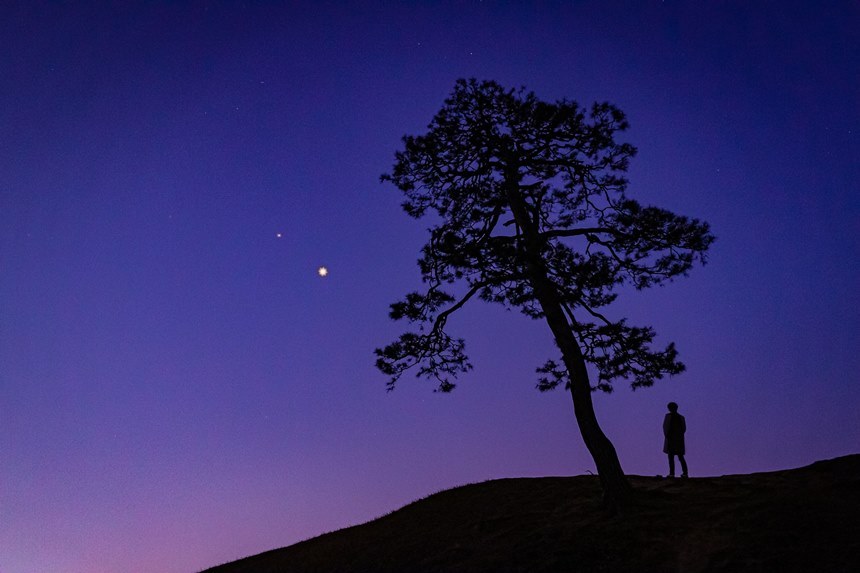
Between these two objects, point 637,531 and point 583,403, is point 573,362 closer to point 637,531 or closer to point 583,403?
point 583,403

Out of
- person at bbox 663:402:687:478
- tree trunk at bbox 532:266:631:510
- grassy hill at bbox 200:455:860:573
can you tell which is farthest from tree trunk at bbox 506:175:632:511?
person at bbox 663:402:687:478

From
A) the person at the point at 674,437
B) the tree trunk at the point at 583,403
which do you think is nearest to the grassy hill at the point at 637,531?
the tree trunk at the point at 583,403

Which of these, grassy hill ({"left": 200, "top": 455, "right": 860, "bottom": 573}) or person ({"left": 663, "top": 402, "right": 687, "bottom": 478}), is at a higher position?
person ({"left": 663, "top": 402, "right": 687, "bottom": 478})

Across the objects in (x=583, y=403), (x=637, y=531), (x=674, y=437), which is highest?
(x=583, y=403)

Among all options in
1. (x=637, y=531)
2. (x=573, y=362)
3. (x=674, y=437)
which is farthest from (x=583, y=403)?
(x=674, y=437)

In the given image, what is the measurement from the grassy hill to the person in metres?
1.06

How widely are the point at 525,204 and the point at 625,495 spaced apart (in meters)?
7.92

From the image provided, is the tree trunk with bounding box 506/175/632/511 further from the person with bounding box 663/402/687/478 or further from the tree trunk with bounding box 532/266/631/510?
the person with bounding box 663/402/687/478

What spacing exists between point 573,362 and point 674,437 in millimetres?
4641

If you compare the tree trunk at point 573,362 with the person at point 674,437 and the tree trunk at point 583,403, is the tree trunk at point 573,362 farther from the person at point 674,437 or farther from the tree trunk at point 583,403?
the person at point 674,437

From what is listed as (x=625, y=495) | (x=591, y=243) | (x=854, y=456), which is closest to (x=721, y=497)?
(x=625, y=495)

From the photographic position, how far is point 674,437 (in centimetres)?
1709

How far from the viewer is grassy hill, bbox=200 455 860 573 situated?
34.1ft

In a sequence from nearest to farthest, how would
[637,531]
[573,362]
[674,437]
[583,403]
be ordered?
[637,531], [583,403], [573,362], [674,437]
